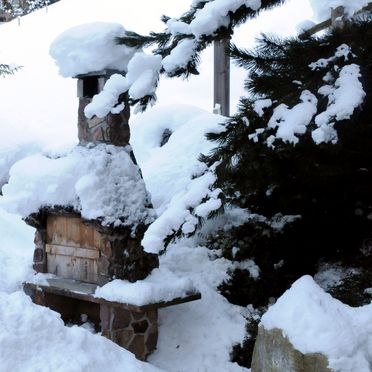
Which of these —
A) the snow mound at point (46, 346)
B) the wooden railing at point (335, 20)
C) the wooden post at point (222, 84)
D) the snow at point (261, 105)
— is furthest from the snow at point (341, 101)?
the wooden post at point (222, 84)

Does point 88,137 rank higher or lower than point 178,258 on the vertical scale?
higher

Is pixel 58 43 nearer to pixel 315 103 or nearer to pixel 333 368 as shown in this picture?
pixel 315 103

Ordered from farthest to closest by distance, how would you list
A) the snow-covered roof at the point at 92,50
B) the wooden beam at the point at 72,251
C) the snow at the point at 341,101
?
1. the wooden beam at the point at 72,251
2. the snow-covered roof at the point at 92,50
3. the snow at the point at 341,101

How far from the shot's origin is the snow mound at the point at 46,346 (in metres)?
2.57

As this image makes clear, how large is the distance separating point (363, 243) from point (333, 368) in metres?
3.71

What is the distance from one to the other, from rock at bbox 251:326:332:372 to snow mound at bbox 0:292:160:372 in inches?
25.3

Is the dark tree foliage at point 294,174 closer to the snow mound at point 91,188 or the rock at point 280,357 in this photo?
the snow mound at point 91,188

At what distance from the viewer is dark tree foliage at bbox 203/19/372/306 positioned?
Result: 350cm

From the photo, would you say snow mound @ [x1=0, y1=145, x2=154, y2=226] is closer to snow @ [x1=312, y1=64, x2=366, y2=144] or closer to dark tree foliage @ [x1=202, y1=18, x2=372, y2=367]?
dark tree foliage @ [x1=202, y1=18, x2=372, y2=367]

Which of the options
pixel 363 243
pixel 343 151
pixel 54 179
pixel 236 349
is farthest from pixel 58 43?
pixel 363 243

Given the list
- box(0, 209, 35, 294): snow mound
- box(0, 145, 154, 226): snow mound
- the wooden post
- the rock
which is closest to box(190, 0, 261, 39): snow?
the rock

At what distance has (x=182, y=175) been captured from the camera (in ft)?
23.6

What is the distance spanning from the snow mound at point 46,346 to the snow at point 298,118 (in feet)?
5.18

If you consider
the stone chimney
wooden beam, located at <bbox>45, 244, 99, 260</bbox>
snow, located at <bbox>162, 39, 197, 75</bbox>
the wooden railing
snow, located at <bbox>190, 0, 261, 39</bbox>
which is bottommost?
wooden beam, located at <bbox>45, 244, 99, 260</bbox>
